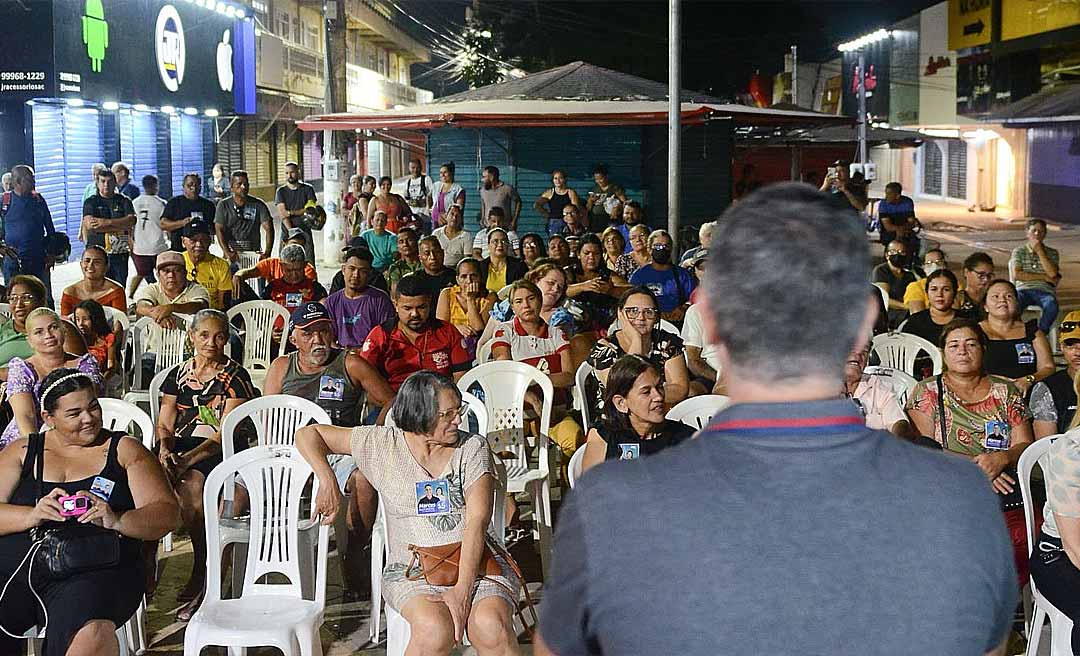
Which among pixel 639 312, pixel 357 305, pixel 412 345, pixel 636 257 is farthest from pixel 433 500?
pixel 636 257

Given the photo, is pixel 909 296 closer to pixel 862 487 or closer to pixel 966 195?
pixel 862 487

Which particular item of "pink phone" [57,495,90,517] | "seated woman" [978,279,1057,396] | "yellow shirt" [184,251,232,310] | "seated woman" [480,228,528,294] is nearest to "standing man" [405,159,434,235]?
"seated woman" [480,228,528,294]

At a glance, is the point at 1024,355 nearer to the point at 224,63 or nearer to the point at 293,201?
the point at 293,201

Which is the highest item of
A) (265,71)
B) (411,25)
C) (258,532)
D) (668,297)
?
(411,25)

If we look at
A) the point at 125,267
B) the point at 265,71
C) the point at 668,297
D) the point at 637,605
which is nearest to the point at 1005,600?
the point at 637,605

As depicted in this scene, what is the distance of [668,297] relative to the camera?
30.6ft

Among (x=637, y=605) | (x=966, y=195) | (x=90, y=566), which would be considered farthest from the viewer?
(x=966, y=195)

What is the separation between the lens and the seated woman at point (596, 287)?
8.78 m

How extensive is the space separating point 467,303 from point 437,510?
4.08m

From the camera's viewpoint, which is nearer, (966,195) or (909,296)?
(909,296)

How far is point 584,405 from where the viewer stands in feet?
21.7

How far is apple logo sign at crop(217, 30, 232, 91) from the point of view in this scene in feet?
87.4

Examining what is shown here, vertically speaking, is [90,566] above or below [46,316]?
below

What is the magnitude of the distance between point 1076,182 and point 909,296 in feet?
87.2
